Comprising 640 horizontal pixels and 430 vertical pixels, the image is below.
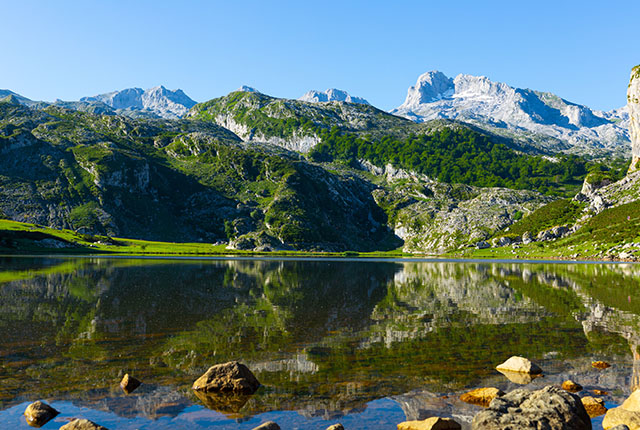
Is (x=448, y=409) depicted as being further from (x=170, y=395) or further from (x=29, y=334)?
(x=29, y=334)

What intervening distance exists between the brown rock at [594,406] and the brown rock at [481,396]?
3579 mm

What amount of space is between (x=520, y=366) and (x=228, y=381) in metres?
15.9

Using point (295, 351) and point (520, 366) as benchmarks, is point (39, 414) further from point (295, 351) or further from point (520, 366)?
point (520, 366)

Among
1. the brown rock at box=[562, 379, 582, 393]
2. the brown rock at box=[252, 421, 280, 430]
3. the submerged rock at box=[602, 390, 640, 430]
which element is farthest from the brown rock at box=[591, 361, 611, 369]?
the brown rock at box=[252, 421, 280, 430]

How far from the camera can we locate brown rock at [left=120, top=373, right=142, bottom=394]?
64.7 ft

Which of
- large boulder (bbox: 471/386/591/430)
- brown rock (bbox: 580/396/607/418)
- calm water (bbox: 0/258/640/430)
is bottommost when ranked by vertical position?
calm water (bbox: 0/258/640/430)

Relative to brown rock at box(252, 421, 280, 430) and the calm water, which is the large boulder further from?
brown rock at box(252, 421, 280, 430)

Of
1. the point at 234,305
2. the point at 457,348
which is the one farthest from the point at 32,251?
the point at 457,348

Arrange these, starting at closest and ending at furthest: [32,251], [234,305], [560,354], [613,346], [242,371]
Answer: [242,371]
[560,354]
[613,346]
[234,305]
[32,251]

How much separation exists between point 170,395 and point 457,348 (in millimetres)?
18569

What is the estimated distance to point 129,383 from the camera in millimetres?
19984

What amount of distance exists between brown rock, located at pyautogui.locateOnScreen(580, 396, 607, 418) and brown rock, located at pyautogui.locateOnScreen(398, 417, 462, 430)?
262 inches

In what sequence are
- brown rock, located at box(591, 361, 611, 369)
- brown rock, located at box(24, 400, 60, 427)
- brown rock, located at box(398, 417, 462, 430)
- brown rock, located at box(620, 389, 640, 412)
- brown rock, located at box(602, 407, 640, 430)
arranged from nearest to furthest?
1. brown rock, located at box(398, 417, 462, 430)
2. brown rock, located at box(24, 400, 60, 427)
3. brown rock, located at box(602, 407, 640, 430)
4. brown rock, located at box(620, 389, 640, 412)
5. brown rock, located at box(591, 361, 611, 369)

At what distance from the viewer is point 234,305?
152ft
